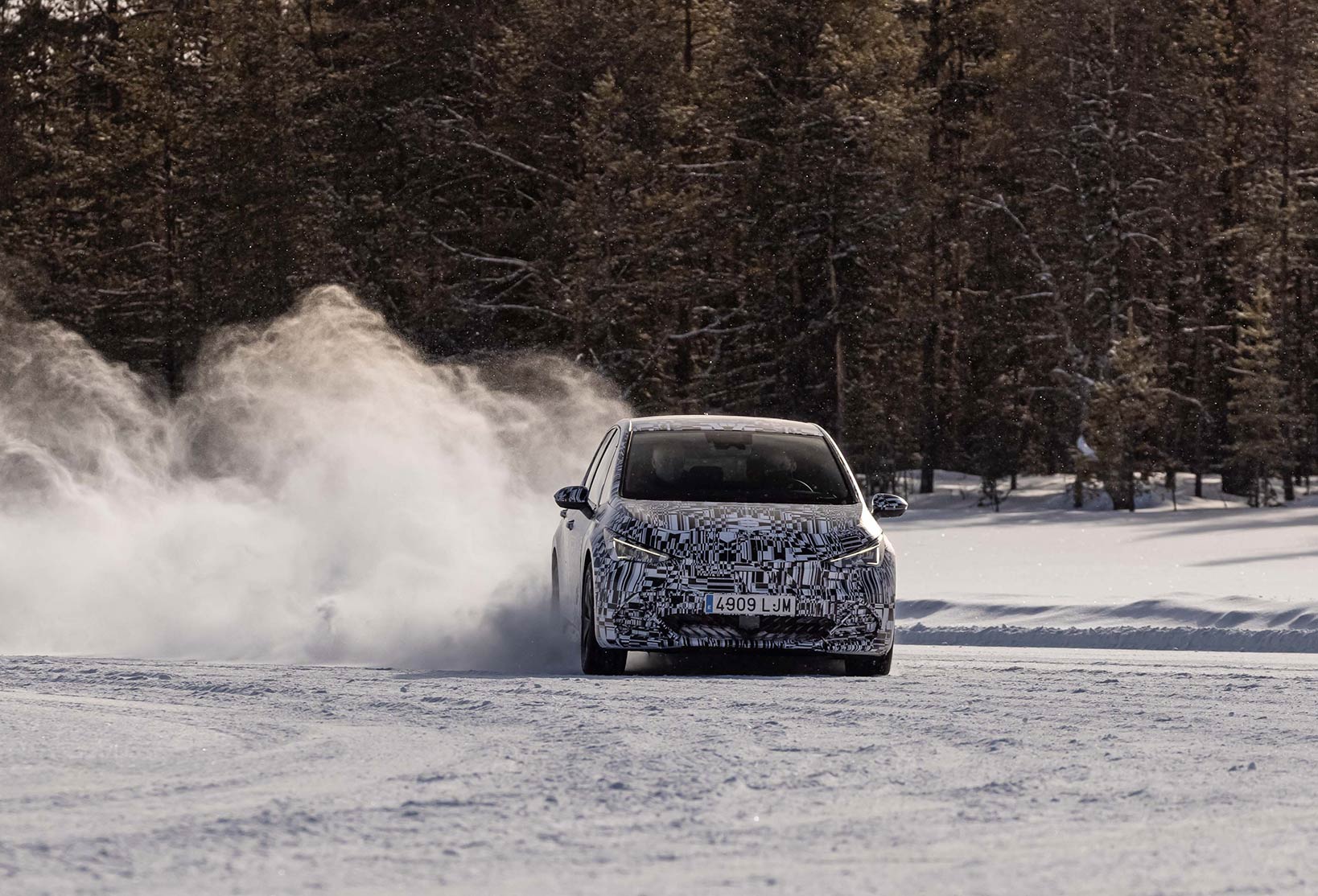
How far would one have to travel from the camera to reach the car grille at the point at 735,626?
11.5m

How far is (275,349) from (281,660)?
2377 cm

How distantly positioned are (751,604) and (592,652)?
1.04 m

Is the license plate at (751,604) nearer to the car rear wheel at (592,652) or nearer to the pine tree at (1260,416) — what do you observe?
the car rear wheel at (592,652)

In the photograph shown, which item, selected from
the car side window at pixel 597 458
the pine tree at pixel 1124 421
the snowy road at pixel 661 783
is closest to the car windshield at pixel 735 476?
the car side window at pixel 597 458

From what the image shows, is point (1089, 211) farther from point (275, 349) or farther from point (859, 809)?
point (859, 809)

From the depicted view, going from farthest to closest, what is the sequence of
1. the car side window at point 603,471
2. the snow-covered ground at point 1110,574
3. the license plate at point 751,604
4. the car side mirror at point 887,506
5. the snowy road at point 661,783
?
1. the snow-covered ground at point 1110,574
2. the car side window at point 603,471
3. the car side mirror at point 887,506
4. the license plate at point 751,604
5. the snowy road at point 661,783

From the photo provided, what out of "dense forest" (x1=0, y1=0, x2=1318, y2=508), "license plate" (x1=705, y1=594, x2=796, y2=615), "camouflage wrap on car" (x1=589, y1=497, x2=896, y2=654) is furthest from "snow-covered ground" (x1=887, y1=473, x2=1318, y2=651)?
"license plate" (x1=705, y1=594, x2=796, y2=615)

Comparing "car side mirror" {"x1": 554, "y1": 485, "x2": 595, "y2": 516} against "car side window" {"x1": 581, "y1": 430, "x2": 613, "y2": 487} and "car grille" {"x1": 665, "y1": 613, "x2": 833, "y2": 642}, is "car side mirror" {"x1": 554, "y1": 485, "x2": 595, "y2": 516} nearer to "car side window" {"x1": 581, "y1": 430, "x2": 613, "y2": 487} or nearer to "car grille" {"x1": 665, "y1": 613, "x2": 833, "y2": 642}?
"car side window" {"x1": 581, "y1": 430, "x2": 613, "y2": 487}

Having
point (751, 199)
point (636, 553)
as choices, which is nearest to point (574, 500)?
point (636, 553)

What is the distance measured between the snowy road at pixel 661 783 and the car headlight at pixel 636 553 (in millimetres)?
750

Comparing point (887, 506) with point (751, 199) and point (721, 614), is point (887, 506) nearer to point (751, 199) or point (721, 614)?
point (721, 614)

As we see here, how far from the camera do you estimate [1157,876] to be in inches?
228

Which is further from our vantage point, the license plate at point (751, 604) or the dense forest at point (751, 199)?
the dense forest at point (751, 199)

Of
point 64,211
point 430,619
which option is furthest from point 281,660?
point 64,211
